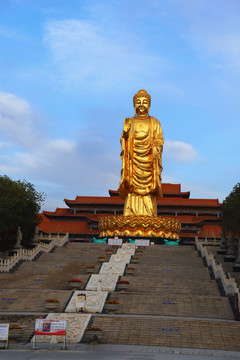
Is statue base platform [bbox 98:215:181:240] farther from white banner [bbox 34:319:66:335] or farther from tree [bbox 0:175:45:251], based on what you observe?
white banner [bbox 34:319:66:335]

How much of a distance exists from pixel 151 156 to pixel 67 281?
17.4m

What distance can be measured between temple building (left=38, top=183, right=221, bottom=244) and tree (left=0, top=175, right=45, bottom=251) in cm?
1312

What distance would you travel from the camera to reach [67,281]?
2259cm

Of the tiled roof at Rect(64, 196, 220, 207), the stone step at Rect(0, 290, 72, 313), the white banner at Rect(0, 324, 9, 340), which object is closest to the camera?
the white banner at Rect(0, 324, 9, 340)

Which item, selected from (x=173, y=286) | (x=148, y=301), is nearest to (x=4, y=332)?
(x=148, y=301)

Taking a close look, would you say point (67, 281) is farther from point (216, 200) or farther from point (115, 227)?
point (216, 200)

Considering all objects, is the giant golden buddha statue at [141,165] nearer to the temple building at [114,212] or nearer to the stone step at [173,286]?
the temple building at [114,212]

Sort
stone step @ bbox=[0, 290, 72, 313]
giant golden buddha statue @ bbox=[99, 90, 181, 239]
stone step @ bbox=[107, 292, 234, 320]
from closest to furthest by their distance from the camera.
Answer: stone step @ bbox=[107, 292, 234, 320] → stone step @ bbox=[0, 290, 72, 313] → giant golden buddha statue @ bbox=[99, 90, 181, 239]

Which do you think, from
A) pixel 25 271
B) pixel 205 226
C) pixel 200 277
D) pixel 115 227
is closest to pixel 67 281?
pixel 25 271

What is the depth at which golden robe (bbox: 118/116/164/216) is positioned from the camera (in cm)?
3694

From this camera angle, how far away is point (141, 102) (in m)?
38.8

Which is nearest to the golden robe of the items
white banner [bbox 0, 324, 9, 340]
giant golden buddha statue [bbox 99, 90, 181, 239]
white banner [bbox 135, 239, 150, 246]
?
giant golden buddha statue [bbox 99, 90, 181, 239]

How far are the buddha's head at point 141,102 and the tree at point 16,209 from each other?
11.0 m

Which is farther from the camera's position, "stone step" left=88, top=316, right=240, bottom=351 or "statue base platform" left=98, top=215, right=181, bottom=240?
"statue base platform" left=98, top=215, right=181, bottom=240
